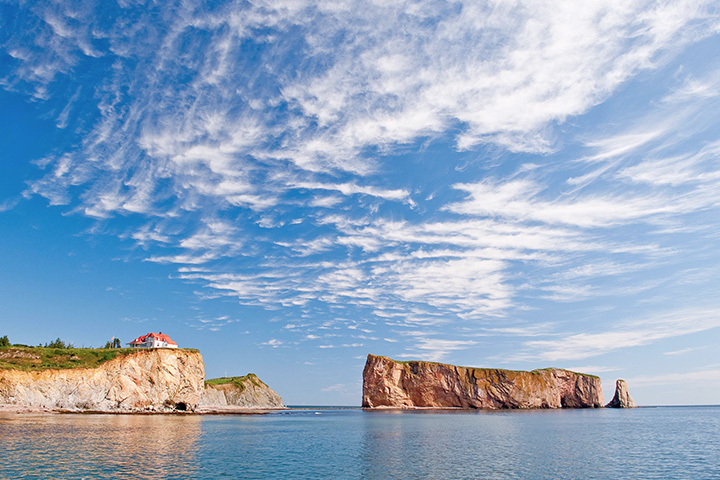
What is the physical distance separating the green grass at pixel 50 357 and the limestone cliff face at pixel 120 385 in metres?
1.79

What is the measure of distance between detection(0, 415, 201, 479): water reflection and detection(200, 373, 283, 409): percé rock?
103 meters

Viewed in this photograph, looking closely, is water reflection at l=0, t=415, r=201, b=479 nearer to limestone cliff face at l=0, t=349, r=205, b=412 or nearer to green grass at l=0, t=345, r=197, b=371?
limestone cliff face at l=0, t=349, r=205, b=412

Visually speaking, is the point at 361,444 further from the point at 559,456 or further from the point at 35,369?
the point at 35,369

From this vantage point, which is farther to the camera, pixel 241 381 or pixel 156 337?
pixel 241 381

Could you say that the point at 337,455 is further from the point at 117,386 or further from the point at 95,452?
the point at 117,386

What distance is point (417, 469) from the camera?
1312 inches

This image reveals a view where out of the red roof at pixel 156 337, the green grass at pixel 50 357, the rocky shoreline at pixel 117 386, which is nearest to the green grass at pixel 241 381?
the red roof at pixel 156 337

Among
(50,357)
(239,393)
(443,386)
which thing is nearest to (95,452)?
→ (50,357)

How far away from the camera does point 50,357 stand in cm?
9481

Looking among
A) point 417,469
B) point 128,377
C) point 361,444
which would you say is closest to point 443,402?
point 128,377

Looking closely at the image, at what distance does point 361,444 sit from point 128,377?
6751 centimetres

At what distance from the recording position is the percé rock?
155875 millimetres

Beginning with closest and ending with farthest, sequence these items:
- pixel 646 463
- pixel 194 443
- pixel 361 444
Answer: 1. pixel 646 463
2. pixel 194 443
3. pixel 361 444

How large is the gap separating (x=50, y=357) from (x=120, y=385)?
17292mm
